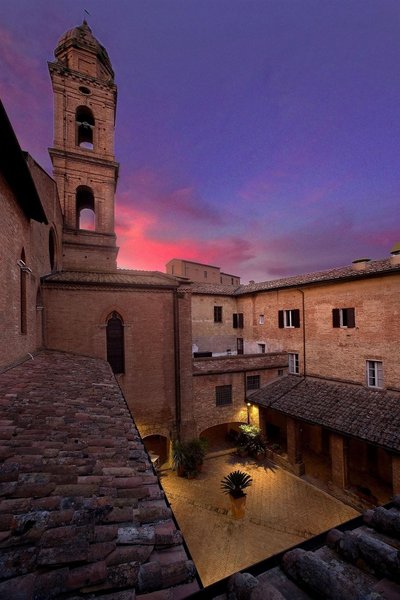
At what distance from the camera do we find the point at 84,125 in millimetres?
18453

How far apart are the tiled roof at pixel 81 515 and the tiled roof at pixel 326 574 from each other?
1.33ft

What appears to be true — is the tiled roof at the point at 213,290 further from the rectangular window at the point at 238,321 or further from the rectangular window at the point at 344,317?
the rectangular window at the point at 344,317

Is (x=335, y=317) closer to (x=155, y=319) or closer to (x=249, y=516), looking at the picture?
(x=155, y=319)

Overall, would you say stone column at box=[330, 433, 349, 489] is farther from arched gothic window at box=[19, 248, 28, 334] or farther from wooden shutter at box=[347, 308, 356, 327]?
arched gothic window at box=[19, 248, 28, 334]

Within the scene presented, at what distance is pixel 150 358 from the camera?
1430 centimetres

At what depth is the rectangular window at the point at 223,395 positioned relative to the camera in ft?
52.5

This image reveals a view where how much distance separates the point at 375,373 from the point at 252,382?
706cm

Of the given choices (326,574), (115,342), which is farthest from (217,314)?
(326,574)

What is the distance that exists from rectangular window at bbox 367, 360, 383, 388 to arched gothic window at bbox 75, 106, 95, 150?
76.3 ft

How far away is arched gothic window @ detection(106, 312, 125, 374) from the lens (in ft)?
45.0

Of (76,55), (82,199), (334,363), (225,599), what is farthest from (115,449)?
(76,55)

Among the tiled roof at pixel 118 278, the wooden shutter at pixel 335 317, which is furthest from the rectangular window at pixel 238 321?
the tiled roof at pixel 118 278

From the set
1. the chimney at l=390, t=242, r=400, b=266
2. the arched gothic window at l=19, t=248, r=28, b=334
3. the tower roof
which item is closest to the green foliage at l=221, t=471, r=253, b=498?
the arched gothic window at l=19, t=248, r=28, b=334

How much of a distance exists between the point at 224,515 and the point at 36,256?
1357cm
